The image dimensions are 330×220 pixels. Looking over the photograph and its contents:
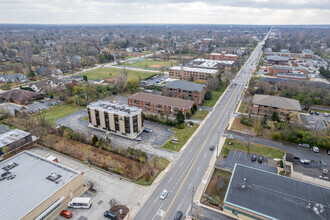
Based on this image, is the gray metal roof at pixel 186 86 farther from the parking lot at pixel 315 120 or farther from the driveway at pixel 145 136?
the parking lot at pixel 315 120

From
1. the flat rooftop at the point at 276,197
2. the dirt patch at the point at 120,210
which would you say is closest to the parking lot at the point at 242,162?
the flat rooftop at the point at 276,197

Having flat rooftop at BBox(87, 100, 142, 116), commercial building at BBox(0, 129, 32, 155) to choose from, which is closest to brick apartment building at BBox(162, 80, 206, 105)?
flat rooftop at BBox(87, 100, 142, 116)

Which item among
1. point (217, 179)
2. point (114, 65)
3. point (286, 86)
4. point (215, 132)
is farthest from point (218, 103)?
point (114, 65)

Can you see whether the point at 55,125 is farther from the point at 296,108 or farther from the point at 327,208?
the point at 296,108

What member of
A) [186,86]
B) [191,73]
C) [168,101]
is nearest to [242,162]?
[168,101]

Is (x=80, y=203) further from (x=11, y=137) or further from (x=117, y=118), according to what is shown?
(x=11, y=137)

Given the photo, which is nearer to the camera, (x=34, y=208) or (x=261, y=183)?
(x=34, y=208)
